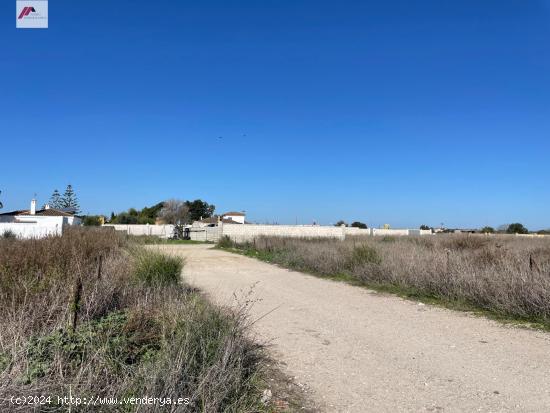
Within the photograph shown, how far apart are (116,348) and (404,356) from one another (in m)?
3.71

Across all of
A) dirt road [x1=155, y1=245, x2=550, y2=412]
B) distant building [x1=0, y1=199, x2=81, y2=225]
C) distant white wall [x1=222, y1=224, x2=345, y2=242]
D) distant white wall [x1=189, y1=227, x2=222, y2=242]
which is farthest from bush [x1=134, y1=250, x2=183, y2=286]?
distant white wall [x1=189, y1=227, x2=222, y2=242]

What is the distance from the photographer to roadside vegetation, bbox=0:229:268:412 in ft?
11.2

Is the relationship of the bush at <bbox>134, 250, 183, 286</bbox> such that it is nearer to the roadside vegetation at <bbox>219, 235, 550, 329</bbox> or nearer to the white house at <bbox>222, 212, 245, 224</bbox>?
the roadside vegetation at <bbox>219, 235, 550, 329</bbox>

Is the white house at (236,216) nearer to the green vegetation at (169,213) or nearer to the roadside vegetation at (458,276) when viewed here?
the green vegetation at (169,213)

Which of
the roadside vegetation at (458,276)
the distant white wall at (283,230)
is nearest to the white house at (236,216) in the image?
the distant white wall at (283,230)

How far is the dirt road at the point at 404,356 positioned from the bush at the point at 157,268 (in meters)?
1.29

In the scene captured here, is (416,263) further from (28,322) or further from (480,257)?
(28,322)

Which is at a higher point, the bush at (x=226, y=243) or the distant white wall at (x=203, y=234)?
the distant white wall at (x=203, y=234)

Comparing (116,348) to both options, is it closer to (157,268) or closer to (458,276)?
(157,268)

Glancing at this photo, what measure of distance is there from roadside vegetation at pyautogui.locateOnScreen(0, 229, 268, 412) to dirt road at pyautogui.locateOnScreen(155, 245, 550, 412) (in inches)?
36.8

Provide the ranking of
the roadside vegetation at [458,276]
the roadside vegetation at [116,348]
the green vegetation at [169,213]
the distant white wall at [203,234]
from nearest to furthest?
the roadside vegetation at [116,348]
the roadside vegetation at [458,276]
the distant white wall at [203,234]
the green vegetation at [169,213]

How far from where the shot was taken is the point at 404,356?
19.2 feet

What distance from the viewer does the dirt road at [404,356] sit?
4398 mm

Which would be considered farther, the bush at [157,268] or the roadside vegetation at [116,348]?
the bush at [157,268]
